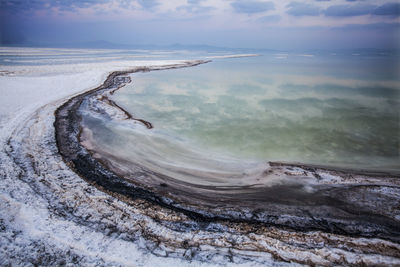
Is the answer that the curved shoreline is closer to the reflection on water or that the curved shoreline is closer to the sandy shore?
the sandy shore

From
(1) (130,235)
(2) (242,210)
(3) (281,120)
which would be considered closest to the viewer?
(1) (130,235)

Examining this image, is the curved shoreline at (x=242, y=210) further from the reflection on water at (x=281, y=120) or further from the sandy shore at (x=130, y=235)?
the reflection on water at (x=281, y=120)

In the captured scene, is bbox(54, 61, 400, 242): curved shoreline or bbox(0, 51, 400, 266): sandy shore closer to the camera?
bbox(0, 51, 400, 266): sandy shore

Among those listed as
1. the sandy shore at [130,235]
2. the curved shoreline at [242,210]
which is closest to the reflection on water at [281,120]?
the curved shoreline at [242,210]

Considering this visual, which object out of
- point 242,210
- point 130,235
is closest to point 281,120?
point 242,210

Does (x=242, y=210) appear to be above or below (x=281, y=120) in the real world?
below

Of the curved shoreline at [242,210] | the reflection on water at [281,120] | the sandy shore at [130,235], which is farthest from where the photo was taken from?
the reflection on water at [281,120]

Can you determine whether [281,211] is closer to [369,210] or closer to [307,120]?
[369,210]

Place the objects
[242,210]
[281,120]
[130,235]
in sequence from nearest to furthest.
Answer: [130,235] → [242,210] → [281,120]

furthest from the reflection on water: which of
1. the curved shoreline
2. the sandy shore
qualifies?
the sandy shore

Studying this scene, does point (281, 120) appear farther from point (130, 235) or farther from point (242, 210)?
point (130, 235)

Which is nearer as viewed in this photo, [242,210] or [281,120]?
[242,210]

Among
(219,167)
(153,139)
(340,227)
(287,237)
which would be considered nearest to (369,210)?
(340,227)
